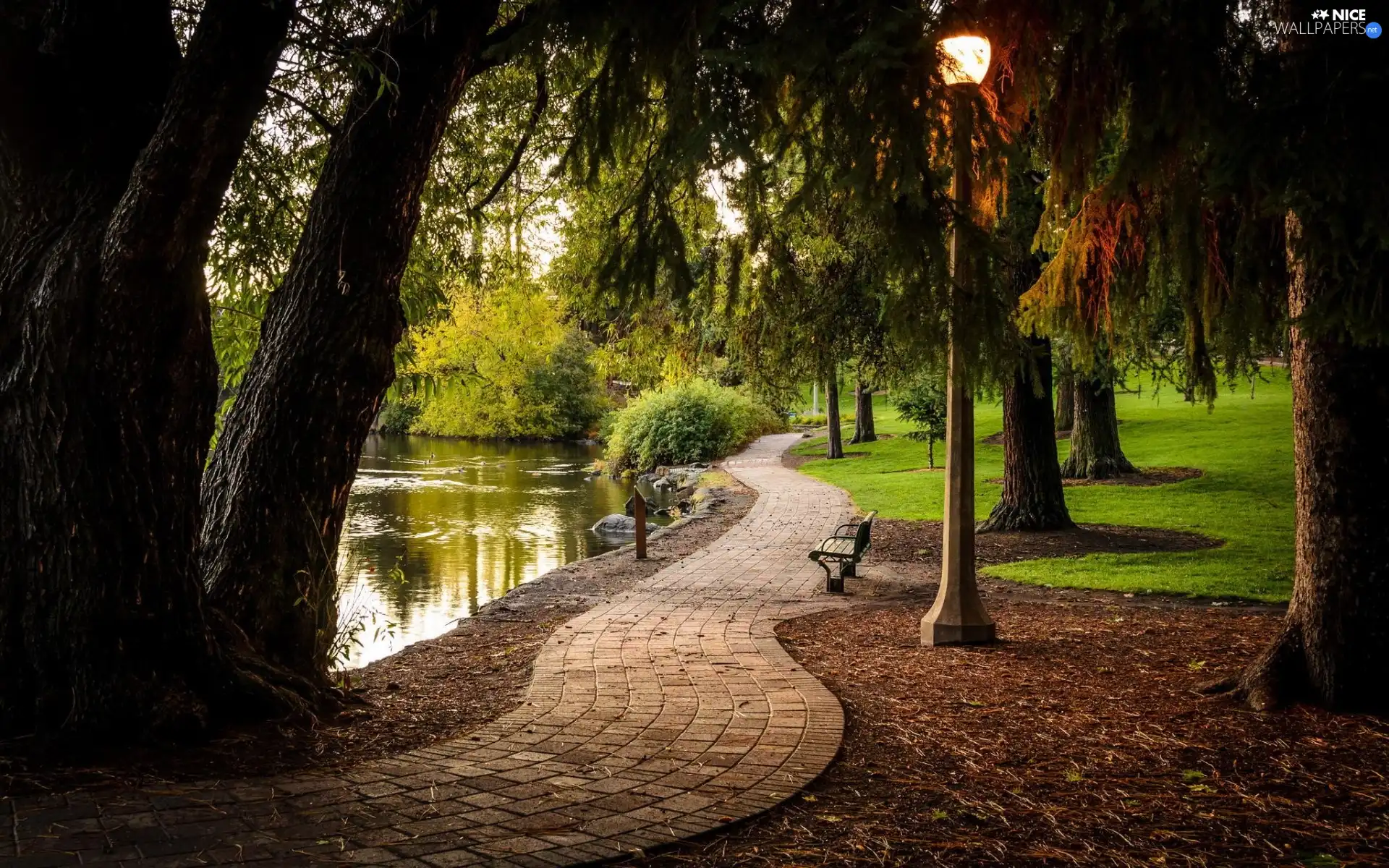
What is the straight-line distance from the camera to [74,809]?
388 cm

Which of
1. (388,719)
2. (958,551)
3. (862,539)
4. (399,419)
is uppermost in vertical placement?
(399,419)

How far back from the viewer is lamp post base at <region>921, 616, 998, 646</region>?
7480mm

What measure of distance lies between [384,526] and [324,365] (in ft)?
47.9

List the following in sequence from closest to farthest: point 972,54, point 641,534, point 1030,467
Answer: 1. point 972,54
2. point 641,534
3. point 1030,467

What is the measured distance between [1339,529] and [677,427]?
29.3 m

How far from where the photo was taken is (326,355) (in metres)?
5.36

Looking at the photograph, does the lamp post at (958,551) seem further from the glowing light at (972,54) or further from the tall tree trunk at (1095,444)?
the tall tree trunk at (1095,444)

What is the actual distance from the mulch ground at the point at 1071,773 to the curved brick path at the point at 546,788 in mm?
263

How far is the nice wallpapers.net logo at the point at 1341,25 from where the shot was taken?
374cm

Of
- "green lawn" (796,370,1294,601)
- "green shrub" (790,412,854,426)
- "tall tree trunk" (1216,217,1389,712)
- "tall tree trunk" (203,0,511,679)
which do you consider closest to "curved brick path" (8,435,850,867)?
"tall tree trunk" (203,0,511,679)

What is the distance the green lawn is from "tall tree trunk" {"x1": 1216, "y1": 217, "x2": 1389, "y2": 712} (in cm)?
439

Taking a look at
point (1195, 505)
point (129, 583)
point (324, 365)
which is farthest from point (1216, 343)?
point (1195, 505)

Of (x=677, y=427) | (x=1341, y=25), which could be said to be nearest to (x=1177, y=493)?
(x=1341, y=25)

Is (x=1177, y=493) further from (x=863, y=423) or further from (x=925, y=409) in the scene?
(x=863, y=423)
